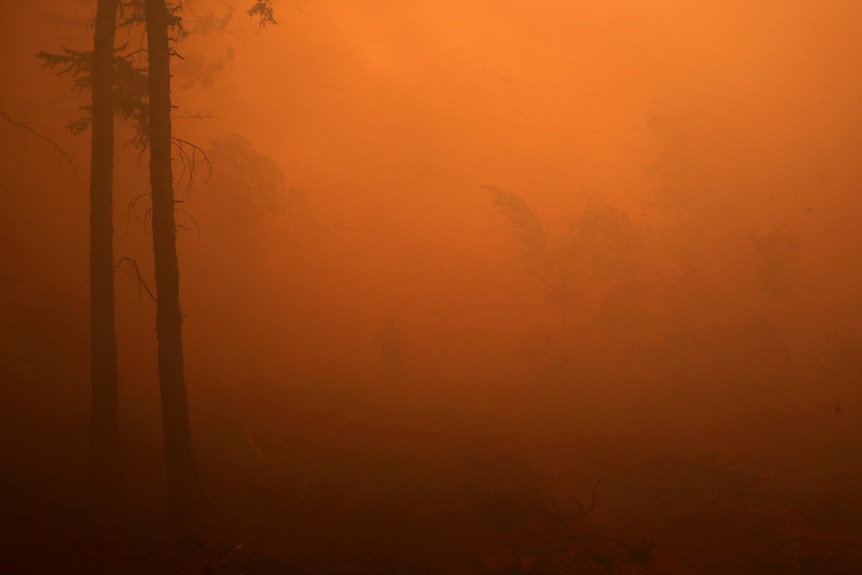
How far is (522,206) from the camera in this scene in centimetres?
1723

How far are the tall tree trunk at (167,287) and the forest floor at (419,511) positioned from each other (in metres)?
0.49

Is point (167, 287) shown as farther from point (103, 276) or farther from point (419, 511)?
point (419, 511)

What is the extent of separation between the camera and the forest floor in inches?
264

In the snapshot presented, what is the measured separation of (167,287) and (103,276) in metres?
1.53

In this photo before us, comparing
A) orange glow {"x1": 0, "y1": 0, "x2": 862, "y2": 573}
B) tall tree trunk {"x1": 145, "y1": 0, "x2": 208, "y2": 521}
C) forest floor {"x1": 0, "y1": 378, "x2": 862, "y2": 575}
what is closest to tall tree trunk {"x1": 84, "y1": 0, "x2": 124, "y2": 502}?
forest floor {"x1": 0, "y1": 378, "x2": 862, "y2": 575}

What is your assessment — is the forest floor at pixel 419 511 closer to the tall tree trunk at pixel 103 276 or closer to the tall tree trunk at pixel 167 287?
the tall tree trunk at pixel 167 287

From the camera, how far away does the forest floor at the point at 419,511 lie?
22.0 feet

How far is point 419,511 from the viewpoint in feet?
30.0

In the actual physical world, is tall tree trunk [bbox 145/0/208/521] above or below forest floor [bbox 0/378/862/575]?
above

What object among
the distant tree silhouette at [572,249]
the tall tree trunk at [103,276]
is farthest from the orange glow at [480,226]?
the tall tree trunk at [103,276]

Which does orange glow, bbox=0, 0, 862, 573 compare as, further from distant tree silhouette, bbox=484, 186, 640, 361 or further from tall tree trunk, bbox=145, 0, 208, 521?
tall tree trunk, bbox=145, 0, 208, 521

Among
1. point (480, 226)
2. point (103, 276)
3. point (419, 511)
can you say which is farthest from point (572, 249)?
point (103, 276)

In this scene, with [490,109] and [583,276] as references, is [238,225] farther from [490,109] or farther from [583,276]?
[583,276]

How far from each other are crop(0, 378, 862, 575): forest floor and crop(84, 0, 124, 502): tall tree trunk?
31.1 inches
